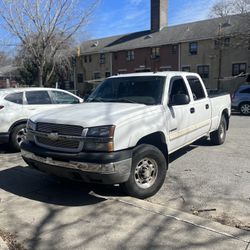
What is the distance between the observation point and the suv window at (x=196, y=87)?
21.6ft

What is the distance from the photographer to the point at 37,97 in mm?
8555

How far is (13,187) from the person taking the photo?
5383 mm

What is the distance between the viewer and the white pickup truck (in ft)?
13.8

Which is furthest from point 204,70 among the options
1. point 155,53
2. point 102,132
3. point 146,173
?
point 102,132

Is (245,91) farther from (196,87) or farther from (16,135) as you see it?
(16,135)

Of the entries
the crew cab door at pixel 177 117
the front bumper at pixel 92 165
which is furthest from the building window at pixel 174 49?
the front bumper at pixel 92 165

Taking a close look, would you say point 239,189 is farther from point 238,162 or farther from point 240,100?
point 240,100

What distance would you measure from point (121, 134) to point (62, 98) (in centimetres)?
528

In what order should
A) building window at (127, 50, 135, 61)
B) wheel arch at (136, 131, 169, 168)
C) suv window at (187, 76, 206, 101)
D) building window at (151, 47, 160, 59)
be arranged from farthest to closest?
building window at (127, 50, 135, 61) < building window at (151, 47, 160, 59) < suv window at (187, 76, 206, 101) < wheel arch at (136, 131, 169, 168)

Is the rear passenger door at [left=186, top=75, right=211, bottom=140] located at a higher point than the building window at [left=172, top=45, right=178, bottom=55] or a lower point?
lower

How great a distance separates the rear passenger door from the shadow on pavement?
7.34ft

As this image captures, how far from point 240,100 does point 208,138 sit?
10.1 metres

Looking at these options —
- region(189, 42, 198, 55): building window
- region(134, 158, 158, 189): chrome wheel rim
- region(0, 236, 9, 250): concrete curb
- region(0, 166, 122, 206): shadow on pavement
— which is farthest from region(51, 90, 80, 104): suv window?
region(189, 42, 198, 55): building window

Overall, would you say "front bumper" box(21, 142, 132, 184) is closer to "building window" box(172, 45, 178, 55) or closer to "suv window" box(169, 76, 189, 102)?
"suv window" box(169, 76, 189, 102)
